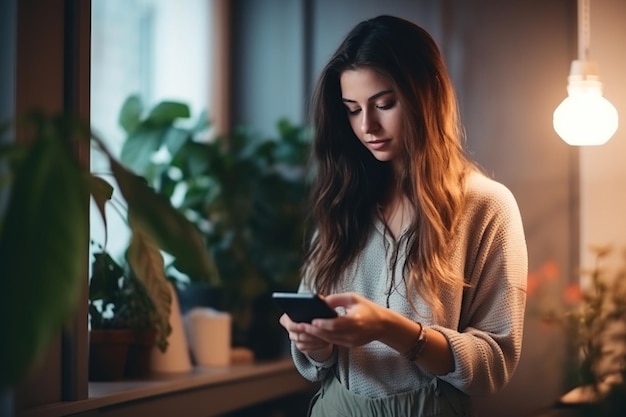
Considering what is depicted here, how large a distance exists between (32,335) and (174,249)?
0.22m

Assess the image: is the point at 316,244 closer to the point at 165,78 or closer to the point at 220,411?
the point at 220,411

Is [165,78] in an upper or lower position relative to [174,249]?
upper

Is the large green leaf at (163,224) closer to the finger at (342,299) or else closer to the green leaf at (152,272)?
the green leaf at (152,272)

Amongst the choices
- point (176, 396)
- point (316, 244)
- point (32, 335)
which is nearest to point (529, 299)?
point (316, 244)

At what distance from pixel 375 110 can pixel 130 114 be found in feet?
3.33

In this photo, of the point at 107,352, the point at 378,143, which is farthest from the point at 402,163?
the point at 107,352

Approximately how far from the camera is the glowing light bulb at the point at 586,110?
186cm

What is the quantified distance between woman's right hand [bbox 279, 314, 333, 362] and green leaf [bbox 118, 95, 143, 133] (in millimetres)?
1068

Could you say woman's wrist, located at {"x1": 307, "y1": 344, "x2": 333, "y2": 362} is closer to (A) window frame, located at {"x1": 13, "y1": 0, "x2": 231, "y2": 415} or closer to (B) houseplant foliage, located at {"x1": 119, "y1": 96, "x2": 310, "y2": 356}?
(A) window frame, located at {"x1": 13, "y1": 0, "x2": 231, "y2": 415}

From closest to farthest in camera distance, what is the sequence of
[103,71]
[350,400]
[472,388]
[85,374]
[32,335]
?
[32,335] < [472,388] < [350,400] < [85,374] < [103,71]

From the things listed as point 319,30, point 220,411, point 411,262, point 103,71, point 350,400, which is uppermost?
point 319,30

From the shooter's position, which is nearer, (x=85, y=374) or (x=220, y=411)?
(x=85, y=374)

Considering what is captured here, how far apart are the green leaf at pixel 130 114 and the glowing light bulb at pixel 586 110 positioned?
124cm

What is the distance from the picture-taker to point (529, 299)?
2.41 meters
